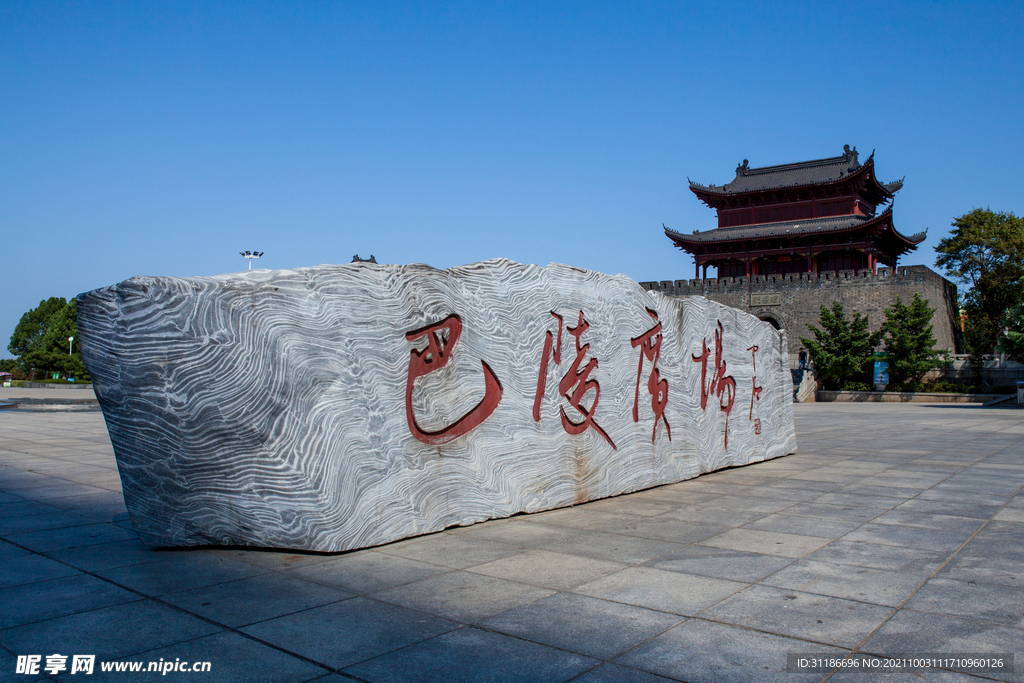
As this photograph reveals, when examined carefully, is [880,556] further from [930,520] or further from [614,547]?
[614,547]

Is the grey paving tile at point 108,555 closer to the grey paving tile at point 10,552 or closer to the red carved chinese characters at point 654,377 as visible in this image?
the grey paving tile at point 10,552

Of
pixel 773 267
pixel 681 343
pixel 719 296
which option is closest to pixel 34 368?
pixel 719 296

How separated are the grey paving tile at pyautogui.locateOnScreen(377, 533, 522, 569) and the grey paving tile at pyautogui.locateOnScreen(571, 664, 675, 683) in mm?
1396

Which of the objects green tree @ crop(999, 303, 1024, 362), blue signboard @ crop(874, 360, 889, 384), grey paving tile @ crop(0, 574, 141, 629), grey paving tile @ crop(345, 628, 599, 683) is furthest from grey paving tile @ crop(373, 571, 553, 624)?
blue signboard @ crop(874, 360, 889, 384)

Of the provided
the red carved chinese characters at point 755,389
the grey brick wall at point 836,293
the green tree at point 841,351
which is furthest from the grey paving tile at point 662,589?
the grey brick wall at point 836,293

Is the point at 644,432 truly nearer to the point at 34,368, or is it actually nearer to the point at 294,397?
the point at 294,397

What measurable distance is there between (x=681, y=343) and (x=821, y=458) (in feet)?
9.19

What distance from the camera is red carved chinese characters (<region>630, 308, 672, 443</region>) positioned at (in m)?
6.27

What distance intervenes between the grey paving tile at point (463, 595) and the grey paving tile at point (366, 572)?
0.11 m

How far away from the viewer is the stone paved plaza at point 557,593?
8.15 ft

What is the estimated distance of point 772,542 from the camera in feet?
13.6

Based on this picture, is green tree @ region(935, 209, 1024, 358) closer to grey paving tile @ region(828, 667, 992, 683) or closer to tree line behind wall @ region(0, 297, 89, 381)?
grey paving tile @ region(828, 667, 992, 683)

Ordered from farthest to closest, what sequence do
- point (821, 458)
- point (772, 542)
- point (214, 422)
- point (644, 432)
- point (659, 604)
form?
point (821, 458) < point (644, 432) < point (772, 542) < point (214, 422) < point (659, 604)

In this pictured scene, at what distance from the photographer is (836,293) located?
30.1m
